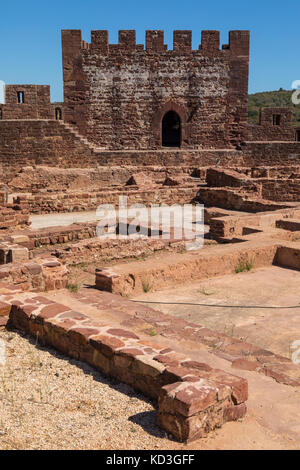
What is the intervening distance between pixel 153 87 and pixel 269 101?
132ft

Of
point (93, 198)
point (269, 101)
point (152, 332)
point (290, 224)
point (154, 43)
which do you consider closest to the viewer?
point (152, 332)

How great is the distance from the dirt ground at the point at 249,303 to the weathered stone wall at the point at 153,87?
1443 centimetres

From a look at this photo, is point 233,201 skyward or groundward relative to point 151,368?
skyward

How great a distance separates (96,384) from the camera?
3854 millimetres

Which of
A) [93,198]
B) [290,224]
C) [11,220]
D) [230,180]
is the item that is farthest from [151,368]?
[230,180]

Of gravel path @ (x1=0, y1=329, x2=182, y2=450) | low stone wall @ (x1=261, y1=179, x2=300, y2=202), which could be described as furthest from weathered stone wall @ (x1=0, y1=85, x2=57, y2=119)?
gravel path @ (x1=0, y1=329, x2=182, y2=450)

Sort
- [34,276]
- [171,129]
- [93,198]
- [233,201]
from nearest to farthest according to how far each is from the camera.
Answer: [34,276] < [93,198] < [233,201] < [171,129]

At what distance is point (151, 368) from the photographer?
11.8 feet

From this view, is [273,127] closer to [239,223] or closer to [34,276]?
[239,223]

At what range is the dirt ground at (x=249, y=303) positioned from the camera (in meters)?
5.33

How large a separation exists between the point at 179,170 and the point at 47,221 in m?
8.14

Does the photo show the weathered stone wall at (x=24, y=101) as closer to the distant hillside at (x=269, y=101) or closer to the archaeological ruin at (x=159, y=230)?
the archaeological ruin at (x=159, y=230)

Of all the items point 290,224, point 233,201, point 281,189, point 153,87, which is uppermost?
point 153,87

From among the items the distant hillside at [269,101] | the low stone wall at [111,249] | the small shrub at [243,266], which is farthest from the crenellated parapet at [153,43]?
the distant hillside at [269,101]
